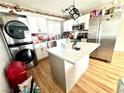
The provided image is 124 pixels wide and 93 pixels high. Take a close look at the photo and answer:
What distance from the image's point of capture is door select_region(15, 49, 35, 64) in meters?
2.05

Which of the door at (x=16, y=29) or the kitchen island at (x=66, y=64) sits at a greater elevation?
the door at (x=16, y=29)

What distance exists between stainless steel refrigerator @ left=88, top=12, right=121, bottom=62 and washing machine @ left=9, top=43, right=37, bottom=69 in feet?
7.65

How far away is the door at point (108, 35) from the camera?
6.85 ft

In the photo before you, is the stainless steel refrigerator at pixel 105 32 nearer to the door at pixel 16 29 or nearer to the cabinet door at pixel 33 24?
the cabinet door at pixel 33 24

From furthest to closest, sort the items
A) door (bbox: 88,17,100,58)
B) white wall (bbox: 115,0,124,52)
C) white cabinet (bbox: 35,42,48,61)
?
1. white wall (bbox: 115,0,124,52)
2. white cabinet (bbox: 35,42,48,61)
3. door (bbox: 88,17,100,58)

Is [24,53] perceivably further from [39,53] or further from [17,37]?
[39,53]

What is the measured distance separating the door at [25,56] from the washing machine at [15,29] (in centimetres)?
33

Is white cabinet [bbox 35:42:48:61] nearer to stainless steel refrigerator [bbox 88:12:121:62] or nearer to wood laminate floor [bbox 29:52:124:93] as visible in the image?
wood laminate floor [bbox 29:52:124:93]

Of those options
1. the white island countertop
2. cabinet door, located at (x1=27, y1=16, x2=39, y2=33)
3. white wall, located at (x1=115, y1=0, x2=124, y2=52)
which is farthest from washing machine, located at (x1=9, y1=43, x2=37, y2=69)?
white wall, located at (x1=115, y1=0, x2=124, y2=52)

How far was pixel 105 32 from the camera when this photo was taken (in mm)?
2314

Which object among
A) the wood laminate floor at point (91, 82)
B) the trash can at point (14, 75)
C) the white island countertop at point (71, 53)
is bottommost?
the wood laminate floor at point (91, 82)

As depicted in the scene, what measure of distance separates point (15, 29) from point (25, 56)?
0.85 metres

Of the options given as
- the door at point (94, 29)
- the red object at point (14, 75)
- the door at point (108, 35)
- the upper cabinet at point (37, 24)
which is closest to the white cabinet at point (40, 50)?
the upper cabinet at point (37, 24)

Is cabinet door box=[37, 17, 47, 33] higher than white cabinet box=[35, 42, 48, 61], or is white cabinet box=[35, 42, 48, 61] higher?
cabinet door box=[37, 17, 47, 33]
